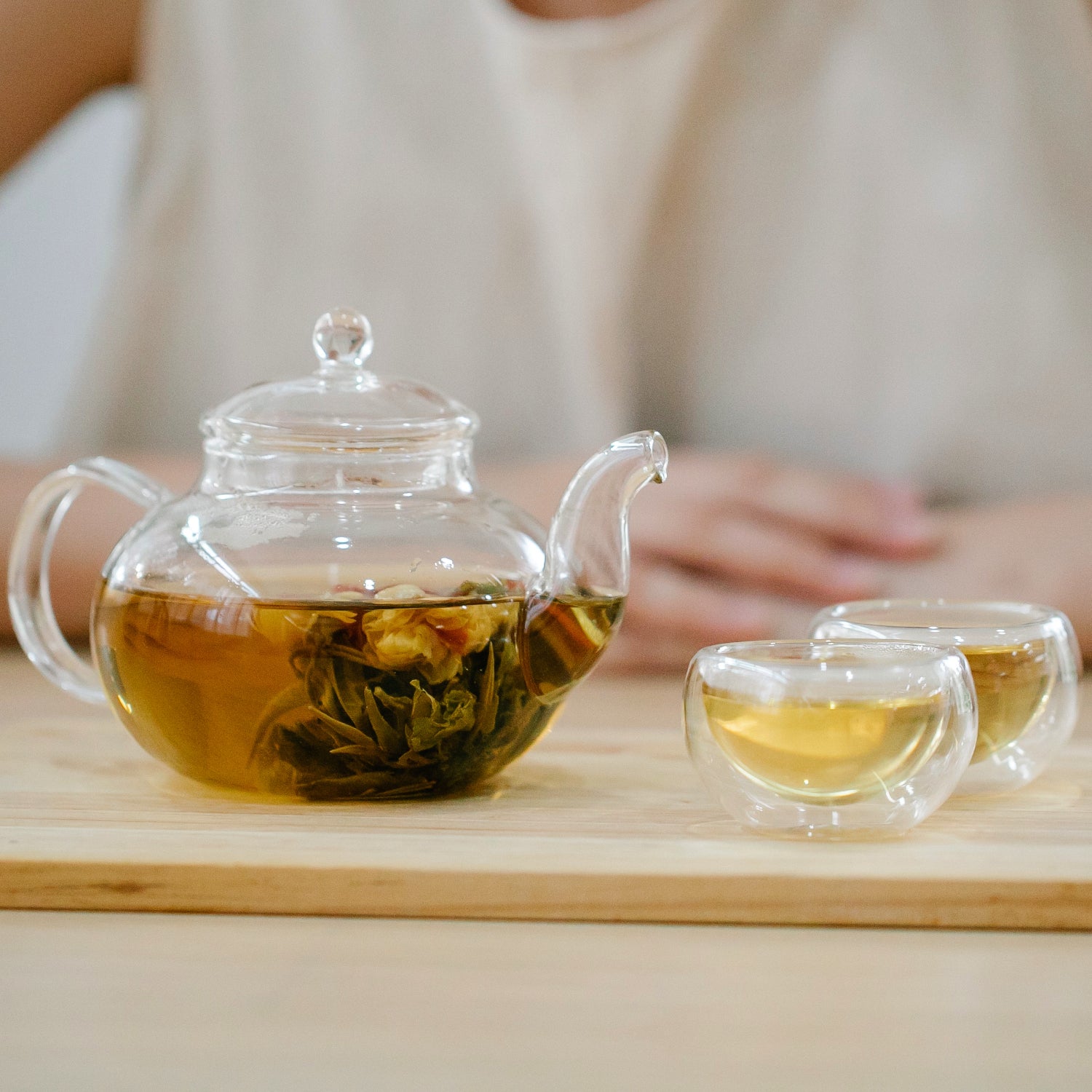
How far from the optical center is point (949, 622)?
582mm

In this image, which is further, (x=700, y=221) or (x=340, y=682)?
(x=700, y=221)

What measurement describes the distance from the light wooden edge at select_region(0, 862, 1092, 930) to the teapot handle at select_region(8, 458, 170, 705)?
160mm

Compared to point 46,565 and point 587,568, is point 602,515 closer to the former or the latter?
point 587,568

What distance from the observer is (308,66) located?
121 centimetres

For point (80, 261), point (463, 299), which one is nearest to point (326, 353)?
point (463, 299)

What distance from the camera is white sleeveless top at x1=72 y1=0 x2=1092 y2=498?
1171 millimetres

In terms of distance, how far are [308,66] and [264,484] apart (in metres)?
0.82

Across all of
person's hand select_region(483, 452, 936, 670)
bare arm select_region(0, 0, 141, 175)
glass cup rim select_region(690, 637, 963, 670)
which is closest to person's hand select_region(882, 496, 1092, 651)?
person's hand select_region(483, 452, 936, 670)

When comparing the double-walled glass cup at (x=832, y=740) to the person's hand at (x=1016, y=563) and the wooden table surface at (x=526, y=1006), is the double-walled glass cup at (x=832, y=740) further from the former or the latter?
the person's hand at (x=1016, y=563)

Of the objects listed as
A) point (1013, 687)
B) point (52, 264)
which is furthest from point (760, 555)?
point (52, 264)

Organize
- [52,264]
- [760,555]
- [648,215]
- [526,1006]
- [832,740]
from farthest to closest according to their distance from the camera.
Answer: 1. [52,264]
2. [648,215]
3. [760,555]
4. [832,740]
5. [526,1006]

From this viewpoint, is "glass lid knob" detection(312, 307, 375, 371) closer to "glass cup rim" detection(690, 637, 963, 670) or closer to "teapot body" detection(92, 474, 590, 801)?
"teapot body" detection(92, 474, 590, 801)

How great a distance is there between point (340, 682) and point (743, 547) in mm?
440

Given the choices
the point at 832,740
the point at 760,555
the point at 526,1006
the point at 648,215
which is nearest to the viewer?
the point at 526,1006
